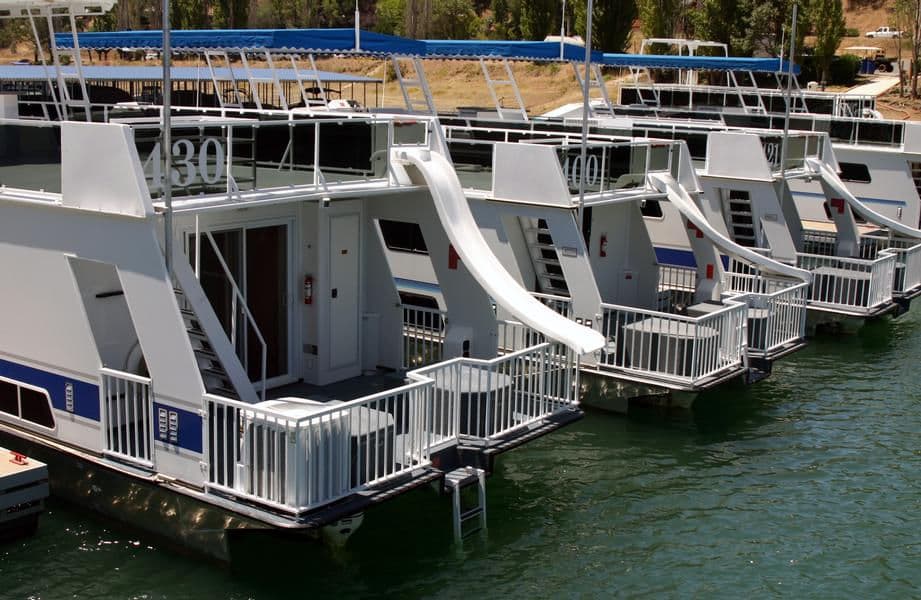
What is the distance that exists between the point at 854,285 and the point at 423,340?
8.74 m

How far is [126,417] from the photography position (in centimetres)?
1015

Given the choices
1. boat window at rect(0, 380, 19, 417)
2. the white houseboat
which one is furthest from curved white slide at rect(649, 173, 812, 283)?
boat window at rect(0, 380, 19, 417)

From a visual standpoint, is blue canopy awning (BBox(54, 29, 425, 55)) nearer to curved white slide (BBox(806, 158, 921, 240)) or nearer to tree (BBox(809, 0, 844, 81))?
curved white slide (BBox(806, 158, 921, 240))

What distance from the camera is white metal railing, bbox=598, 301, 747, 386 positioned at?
14047mm

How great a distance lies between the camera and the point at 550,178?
14914 mm

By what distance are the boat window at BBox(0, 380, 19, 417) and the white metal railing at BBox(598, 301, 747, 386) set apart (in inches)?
272

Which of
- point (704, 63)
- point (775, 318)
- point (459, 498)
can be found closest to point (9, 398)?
point (459, 498)

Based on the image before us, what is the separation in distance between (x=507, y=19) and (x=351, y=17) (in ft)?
44.4

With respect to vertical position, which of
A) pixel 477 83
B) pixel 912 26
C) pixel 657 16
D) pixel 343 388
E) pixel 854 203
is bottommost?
pixel 343 388

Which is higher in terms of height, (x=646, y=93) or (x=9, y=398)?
(x=646, y=93)

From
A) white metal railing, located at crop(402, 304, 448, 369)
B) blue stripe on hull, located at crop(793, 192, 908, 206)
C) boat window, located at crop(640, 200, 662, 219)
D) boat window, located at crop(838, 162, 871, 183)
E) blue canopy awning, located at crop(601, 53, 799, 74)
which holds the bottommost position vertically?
white metal railing, located at crop(402, 304, 448, 369)

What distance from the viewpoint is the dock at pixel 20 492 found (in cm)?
991

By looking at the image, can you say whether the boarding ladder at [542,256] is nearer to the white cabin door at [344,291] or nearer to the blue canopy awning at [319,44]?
the white cabin door at [344,291]

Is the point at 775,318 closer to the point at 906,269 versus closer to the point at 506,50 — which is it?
the point at 906,269
